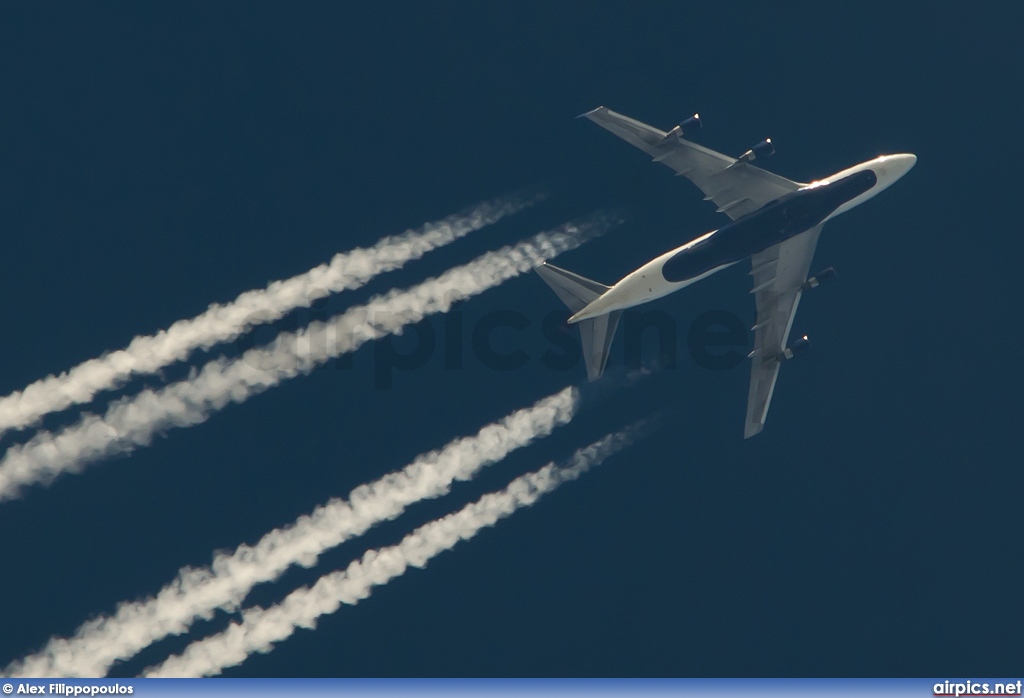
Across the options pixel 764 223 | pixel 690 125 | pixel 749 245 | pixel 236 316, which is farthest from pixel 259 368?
pixel 764 223

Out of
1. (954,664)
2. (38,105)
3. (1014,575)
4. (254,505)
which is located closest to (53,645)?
(254,505)

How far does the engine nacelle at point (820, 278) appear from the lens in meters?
54.1

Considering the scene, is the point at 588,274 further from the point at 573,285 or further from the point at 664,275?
the point at 664,275

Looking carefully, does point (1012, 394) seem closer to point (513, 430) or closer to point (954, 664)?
point (954, 664)

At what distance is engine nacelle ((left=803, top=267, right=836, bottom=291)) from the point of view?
5406 centimetres

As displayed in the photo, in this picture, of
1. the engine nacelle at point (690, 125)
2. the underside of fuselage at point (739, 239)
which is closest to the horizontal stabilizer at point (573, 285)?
the underside of fuselage at point (739, 239)

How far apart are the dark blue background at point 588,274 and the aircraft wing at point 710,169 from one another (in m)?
2.17

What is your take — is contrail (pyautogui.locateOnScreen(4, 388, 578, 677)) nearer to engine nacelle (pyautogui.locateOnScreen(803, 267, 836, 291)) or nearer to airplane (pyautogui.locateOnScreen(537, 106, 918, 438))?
airplane (pyautogui.locateOnScreen(537, 106, 918, 438))

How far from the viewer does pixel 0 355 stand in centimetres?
5575

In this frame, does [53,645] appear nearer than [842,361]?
Yes

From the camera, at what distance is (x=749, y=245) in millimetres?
53844

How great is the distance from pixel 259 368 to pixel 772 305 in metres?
30.5

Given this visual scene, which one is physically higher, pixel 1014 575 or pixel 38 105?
pixel 38 105

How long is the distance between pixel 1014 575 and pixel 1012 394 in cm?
1107
